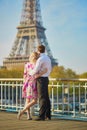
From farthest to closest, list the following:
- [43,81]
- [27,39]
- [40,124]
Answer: [27,39], [43,81], [40,124]

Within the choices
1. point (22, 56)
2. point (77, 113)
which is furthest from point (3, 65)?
point (77, 113)

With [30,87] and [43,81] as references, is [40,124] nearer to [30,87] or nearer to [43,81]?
[43,81]

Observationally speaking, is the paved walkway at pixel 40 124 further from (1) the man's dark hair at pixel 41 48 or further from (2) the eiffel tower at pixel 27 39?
(2) the eiffel tower at pixel 27 39

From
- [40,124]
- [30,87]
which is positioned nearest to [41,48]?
[30,87]

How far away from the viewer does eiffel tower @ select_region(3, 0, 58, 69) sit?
292 feet

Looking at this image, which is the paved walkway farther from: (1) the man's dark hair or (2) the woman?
(1) the man's dark hair

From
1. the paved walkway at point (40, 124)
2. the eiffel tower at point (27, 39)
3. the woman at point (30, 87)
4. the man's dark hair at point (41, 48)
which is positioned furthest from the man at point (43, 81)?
the eiffel tower at point (27, 39)

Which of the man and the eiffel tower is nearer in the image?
the man

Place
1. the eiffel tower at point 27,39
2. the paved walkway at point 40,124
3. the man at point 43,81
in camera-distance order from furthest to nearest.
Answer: the eiffel tower at point 27,39 < the man at point 43,81 < the paved walkway at point 40,124

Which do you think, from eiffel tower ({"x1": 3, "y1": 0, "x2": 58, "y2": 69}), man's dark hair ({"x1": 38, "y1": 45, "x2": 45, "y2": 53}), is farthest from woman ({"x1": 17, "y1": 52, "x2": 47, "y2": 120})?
eiffel tower ({"x1": 3, "y1": 0, "x2": 58, "y2": 69})

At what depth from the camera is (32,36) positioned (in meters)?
92.3

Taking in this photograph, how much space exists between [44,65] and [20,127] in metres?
1.56

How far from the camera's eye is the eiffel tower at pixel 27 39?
89125 millimetres

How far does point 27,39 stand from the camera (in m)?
92.8
